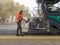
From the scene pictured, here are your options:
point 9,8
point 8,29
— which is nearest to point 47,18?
point 9,8

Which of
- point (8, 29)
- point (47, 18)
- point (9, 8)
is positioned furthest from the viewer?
point (8, 29)

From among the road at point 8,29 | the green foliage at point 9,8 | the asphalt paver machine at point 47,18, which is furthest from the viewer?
the road at point 8,29

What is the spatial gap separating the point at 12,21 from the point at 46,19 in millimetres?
3084

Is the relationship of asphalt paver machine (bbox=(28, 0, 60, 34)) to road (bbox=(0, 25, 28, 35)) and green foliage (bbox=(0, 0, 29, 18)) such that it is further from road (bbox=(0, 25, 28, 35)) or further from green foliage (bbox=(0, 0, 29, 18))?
road (bbox=(0, 25, 28, 35))

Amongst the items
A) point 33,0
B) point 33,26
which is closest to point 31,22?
point 33,26

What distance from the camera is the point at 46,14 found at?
2061 cm

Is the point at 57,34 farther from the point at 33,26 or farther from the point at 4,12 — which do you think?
the point at 4,12

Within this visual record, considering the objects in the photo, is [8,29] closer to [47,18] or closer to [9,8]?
[9,8]

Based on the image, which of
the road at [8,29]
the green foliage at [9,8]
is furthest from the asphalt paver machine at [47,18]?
the road at [8,29]

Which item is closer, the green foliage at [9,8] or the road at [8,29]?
the green foliage at [9,8]

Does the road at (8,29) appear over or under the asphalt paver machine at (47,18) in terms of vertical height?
under

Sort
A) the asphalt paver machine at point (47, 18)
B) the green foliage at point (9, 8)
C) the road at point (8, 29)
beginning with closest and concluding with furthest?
the asphalt paver machine at point (47, 18) → the green foliage at point (9, 8) → the road at point (8, 29)

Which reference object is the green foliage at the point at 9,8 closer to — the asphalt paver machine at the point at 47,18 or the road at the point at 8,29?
the road at the point at 8,29

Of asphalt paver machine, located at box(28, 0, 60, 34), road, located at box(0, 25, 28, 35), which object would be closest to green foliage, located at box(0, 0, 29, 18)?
road, located at box(0, 25, 28, 35)
